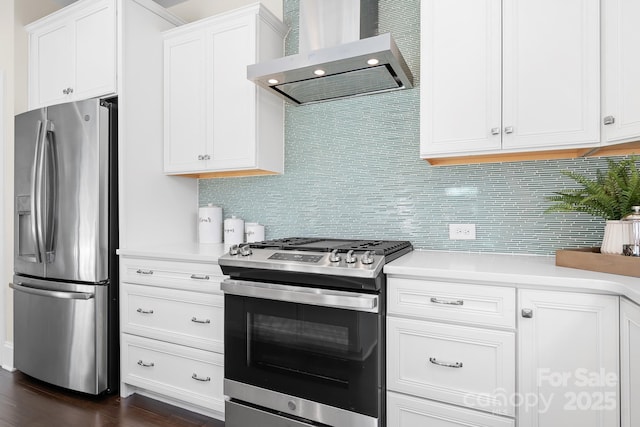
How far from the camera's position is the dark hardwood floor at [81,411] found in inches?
83.7

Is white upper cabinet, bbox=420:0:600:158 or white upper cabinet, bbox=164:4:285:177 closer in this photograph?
white upper cabinet, bbox=420:0:600:158

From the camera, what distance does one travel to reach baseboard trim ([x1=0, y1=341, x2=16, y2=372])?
291 cm

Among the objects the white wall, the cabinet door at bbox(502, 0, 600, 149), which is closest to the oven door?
the cabinet door at bbox(502, 0, 600, 149)

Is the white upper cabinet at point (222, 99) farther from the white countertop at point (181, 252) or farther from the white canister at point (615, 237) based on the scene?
the white canister at point (615, 237)

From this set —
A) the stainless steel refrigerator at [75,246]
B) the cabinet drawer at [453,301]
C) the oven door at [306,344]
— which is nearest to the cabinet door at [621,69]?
the cabinet drawer at [453,301]

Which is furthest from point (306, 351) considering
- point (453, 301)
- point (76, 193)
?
point (76, 193)

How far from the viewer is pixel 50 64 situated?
9.05ft

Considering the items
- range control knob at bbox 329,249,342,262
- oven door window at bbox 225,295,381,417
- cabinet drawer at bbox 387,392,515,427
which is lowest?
cabinet drawer at bbox 387,392,515,427

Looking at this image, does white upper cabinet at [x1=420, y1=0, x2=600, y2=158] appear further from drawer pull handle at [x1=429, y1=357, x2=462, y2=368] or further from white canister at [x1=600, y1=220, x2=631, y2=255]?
drawer pull handle at [x1=429, y1=357, x2=462, y2=368]

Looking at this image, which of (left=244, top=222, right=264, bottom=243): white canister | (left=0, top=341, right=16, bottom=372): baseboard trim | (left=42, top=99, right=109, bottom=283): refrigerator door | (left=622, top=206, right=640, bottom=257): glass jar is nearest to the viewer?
(left=622, top=206, right=640, bottom=257): glass jar

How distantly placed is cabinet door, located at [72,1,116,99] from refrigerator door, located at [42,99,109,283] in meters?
0.19

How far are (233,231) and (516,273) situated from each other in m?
1.87

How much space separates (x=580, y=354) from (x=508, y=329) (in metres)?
0.25

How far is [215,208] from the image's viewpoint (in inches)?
109
